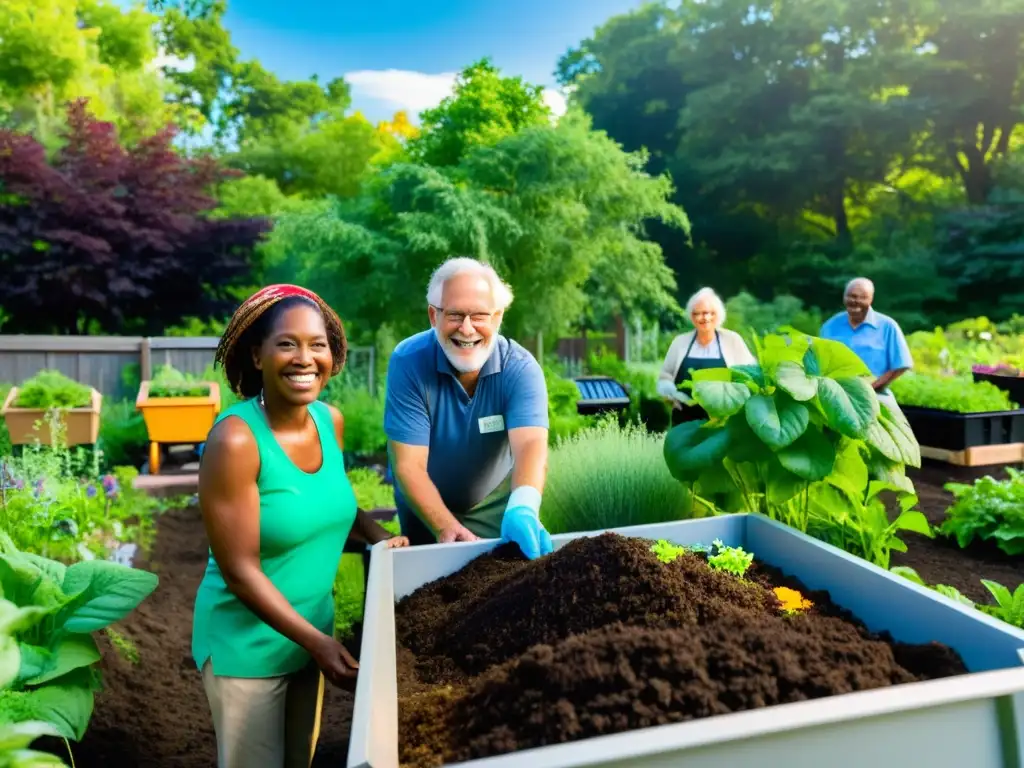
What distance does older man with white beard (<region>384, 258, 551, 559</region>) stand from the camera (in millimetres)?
2107

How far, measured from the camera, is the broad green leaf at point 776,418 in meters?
1.78

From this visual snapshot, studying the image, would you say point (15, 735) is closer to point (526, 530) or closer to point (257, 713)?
point (257, 713)

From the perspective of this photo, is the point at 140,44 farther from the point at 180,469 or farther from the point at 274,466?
the point at 274,466

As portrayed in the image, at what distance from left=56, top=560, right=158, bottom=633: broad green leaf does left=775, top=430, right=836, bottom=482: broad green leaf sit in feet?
5.17

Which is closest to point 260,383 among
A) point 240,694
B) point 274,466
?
point 274,466

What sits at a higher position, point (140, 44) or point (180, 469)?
point (140, 44)

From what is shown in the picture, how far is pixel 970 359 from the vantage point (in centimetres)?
984

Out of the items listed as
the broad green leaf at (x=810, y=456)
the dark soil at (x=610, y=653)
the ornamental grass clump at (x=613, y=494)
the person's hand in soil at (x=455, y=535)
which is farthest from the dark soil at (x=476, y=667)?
the ornamental grass clump at (x=613, y=494)

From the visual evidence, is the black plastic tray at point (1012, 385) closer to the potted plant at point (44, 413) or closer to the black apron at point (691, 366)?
the black apron at point (691, 366)

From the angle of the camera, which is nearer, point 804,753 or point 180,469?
point 804,753

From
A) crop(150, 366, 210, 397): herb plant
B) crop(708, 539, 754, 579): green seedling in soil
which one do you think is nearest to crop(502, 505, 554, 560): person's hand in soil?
crop(708, 539, 754, 579): green seedling in soil

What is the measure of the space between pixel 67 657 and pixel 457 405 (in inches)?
45.4

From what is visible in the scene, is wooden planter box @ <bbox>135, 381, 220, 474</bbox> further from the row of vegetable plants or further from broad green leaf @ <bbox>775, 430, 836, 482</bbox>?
broad green leaf @ <bbox>775, 430, 836, 482</bbox>

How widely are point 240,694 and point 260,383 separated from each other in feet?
2.03
